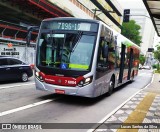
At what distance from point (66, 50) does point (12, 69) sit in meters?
6.69

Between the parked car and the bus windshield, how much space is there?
5.29 metres

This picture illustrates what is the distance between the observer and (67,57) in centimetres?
985

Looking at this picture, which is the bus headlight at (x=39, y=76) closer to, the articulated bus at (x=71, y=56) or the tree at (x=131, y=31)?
the articulated bus at (x=71, y=56)

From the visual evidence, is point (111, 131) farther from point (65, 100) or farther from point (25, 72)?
point (25, 72)

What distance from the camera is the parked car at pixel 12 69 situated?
591 inches

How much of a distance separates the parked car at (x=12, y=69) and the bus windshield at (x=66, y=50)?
17.4 feet

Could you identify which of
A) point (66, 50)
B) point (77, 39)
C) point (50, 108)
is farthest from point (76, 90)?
point (77, 39)

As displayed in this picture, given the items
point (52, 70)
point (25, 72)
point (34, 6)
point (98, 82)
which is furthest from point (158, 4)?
point (34, 6)

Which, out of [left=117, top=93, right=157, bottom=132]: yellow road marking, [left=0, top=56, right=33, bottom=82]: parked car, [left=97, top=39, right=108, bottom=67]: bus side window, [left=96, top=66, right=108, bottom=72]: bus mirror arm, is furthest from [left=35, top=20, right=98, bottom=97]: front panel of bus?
[left=0, top=56, right=33, bottom=82]: parked car

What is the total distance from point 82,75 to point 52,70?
3.72 feet

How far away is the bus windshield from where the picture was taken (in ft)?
32.0

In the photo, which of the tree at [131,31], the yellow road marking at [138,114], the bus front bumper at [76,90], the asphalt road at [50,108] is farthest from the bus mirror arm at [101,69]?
the tree at [131,31]

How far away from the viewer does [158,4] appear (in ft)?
30.4

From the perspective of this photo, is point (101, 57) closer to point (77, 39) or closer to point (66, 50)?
point (77, 39)
